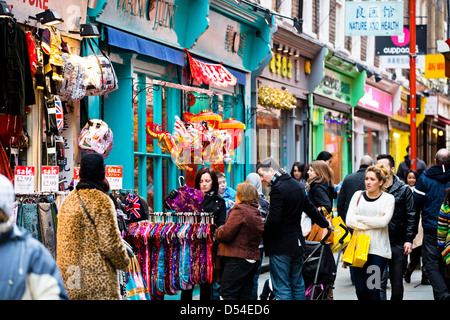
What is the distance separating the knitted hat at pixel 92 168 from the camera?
6.40m

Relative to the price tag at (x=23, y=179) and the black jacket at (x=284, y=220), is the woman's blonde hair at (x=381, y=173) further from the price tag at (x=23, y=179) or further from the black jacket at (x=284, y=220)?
the price tag at (x=23, y=179)

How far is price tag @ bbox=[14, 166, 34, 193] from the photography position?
769 cm

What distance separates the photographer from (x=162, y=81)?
40.3ft

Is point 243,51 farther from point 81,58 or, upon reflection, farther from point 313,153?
point 81,58

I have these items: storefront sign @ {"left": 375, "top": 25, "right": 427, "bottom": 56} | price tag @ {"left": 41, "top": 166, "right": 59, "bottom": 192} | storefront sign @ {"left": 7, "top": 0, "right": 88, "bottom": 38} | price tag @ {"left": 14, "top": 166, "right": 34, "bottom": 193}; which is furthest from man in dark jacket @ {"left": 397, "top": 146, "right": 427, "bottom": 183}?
price tag @ {"left": 14, "top": 166, "right": 34, "bottom": 193}

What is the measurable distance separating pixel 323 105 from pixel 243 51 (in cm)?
616

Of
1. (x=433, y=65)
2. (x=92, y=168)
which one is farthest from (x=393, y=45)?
(x=92, y=168)

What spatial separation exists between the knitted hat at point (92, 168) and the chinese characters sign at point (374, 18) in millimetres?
11824

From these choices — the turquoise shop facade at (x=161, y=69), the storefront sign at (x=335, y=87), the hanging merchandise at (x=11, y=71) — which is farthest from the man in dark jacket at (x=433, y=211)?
the storefront sign at (x=335, y=87)

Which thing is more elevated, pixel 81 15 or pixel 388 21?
pixel 388 21

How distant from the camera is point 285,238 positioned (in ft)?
29.7
